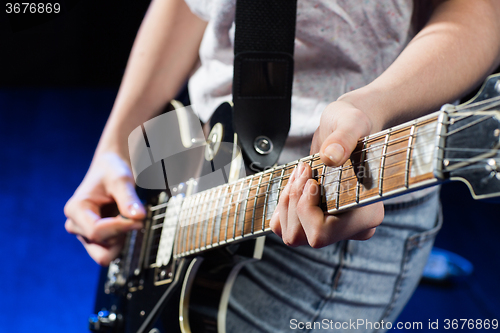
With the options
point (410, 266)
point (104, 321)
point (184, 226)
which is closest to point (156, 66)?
point (184, 226)

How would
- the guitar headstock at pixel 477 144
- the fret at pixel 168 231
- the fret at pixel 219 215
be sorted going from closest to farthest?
the guitar headstock at pixel 477 144, the fret at pixel 219 215, the fret at pixel 168 231

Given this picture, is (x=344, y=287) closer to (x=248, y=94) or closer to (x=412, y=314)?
(x=248, y=94)

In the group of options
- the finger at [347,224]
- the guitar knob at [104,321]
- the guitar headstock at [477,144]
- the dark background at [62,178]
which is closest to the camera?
the guitar headstock at [477,144]

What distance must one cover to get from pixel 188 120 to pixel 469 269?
1.05 metres

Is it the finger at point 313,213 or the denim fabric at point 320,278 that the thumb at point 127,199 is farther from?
the finger at point 313,213

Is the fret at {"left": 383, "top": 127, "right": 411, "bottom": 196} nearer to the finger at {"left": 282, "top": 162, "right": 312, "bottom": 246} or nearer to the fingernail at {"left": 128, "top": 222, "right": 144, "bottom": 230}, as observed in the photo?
the finger at {"left": 282, "top": 162, "right": 312, "bottom": 246}

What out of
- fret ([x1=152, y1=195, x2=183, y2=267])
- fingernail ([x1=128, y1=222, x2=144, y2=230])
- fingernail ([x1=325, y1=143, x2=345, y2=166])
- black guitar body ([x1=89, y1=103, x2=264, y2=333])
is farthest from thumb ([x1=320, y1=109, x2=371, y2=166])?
fingernail ([x1=128, y1=222, x2=144, y2=230])

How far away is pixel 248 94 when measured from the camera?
2.03 feet

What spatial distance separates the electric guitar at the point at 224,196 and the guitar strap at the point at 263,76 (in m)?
0.03

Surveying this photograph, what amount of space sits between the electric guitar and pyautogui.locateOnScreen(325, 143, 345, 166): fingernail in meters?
0.03

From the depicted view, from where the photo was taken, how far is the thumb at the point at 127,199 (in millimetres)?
747

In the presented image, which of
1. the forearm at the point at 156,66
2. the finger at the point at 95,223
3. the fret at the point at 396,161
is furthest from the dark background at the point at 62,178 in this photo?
the fret at the point at 396,161

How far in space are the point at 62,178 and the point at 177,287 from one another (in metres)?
1.32

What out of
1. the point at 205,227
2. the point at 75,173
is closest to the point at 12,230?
the point at 75,173
